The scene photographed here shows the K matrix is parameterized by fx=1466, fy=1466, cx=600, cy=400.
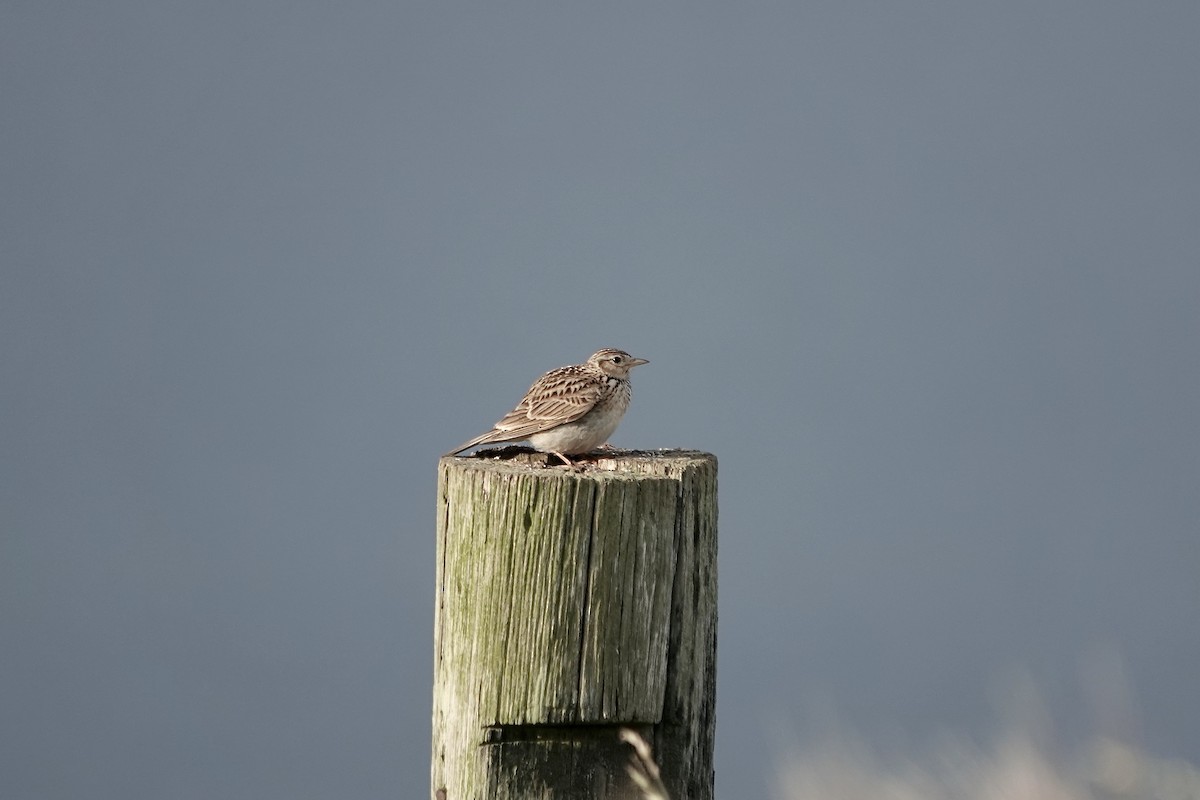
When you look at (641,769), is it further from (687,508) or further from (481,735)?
(687,508)

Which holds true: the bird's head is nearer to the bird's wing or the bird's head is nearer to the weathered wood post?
the bird's wing

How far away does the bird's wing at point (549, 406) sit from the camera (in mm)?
7195

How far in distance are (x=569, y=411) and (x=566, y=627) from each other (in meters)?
2.50

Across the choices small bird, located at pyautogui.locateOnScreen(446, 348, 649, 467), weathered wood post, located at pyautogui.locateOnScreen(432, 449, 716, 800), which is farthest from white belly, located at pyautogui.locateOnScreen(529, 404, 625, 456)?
weathered wood post, located at pyautogui.locateOnScreen(432, 449, 716, 800)

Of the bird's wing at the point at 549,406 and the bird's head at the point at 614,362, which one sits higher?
the bird's head at the point at 614,362

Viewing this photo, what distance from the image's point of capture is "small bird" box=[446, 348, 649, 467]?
7188 millimetres

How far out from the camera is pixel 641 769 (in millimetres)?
5109

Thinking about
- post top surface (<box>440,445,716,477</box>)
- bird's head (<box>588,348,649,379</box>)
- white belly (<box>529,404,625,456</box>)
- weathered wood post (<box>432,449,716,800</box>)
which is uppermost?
bird's head (<box>588,348,649,379</box>)

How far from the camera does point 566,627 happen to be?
4.93 metres

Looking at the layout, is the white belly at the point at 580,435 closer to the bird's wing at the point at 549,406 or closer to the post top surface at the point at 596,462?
the bird's wing at the point at 549,406

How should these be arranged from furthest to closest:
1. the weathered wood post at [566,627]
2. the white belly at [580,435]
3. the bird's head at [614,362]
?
the bird's head at [614,362] < the white belly at [580,435] < the weathered wood post at [566,627]

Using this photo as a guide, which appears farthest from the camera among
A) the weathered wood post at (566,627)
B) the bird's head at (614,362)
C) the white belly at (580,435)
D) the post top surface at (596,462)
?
the bird's head at (614,362)

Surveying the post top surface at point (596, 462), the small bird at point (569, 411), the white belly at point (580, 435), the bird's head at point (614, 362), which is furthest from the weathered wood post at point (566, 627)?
the bird's head at point (614, 362)

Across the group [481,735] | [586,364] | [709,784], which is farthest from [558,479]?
[586,364]
